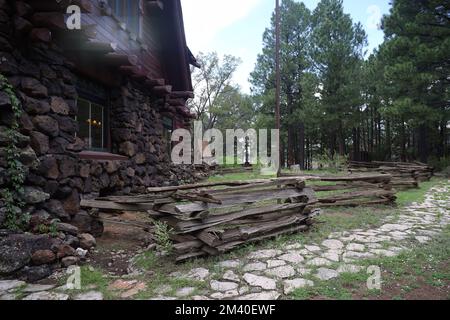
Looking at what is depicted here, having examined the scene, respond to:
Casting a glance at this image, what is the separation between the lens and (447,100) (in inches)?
624

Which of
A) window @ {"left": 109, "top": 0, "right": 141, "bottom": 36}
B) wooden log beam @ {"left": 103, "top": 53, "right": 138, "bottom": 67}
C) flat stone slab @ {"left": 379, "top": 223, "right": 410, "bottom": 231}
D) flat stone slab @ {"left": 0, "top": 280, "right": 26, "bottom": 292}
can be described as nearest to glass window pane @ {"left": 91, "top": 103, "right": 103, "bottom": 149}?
wooden log beam @ {"left": 103, "top": 53, "right": 138, "bottom": 67}

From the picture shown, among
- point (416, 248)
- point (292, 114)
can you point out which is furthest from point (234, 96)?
point (416, 248)

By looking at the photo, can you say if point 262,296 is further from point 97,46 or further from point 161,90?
point 161,90

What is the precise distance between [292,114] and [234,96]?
1300cm

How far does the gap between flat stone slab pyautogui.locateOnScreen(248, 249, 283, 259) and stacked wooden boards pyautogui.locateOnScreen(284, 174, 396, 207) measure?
11.7 feet

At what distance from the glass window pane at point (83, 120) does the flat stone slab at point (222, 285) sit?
14.3ft

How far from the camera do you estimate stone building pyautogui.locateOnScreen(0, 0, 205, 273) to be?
410 cm

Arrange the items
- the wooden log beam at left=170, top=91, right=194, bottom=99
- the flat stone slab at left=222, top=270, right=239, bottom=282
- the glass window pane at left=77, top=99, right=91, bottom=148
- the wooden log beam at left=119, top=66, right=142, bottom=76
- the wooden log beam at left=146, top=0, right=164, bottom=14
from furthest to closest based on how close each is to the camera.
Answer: the wooden log beam at left=170, top=91, right=194, bottom=99, the wooden log beam at left=146, top=0, right=164, bottom=14, the wooden log beam at left=119, top=66, right=142, bottom=76, the glass window pane at left=77, top=99, right=91, bottom=148, the flat stone slab at left=222, top=270, right=239, bottom=282

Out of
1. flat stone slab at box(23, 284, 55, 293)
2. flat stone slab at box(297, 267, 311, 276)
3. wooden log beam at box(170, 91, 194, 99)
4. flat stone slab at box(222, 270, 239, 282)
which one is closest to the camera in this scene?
flat stone slab at box(23, 284, 55, 293)

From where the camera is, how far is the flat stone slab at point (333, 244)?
181 inches

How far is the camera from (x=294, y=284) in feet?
10.8

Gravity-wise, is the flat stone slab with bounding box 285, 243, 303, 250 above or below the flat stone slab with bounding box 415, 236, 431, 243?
below

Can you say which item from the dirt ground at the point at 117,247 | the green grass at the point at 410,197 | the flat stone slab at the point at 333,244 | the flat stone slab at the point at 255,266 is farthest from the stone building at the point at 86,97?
the green grass at the point at 410,197

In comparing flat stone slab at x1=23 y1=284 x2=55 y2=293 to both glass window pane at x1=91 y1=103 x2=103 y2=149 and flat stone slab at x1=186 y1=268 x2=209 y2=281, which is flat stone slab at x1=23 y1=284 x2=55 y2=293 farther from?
glass window pane at x1=91 y1=103 x2=103 y2=149
